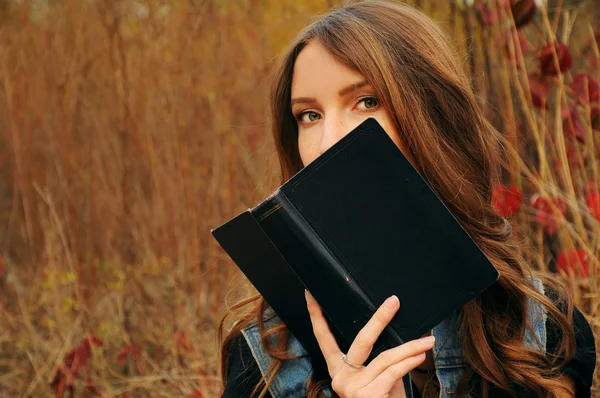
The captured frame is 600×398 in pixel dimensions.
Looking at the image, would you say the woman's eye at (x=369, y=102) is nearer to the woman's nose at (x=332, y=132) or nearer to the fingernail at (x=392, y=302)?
the woman's nose at (x=332, y=132)

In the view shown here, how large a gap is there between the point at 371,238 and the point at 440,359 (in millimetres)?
520

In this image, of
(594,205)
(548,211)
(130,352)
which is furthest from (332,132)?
(130,352)

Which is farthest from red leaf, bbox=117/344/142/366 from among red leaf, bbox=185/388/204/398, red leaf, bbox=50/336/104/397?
red leaf, bbox=185/388/204/398

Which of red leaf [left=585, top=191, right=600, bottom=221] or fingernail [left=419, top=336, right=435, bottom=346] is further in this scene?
red leaf [left=585, top=191, right=600, bottom=221]

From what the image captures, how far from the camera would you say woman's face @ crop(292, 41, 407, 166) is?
1610mm

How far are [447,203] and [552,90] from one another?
187 cm

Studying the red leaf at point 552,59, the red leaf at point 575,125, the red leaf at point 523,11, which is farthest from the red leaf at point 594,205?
the red leaf at point 523,11

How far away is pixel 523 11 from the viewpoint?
8.19ft

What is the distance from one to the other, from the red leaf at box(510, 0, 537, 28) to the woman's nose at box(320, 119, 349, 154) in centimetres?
121

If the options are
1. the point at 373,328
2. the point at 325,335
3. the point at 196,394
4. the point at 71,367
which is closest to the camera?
the point at 373,328

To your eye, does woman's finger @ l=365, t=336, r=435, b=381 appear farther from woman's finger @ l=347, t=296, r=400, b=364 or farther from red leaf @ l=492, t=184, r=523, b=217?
red leaf @ l=492, t=184, r=523, b=217

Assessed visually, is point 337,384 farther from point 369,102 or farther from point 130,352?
point 130,352

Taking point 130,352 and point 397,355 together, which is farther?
point 130,352

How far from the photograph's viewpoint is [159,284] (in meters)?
4.00
